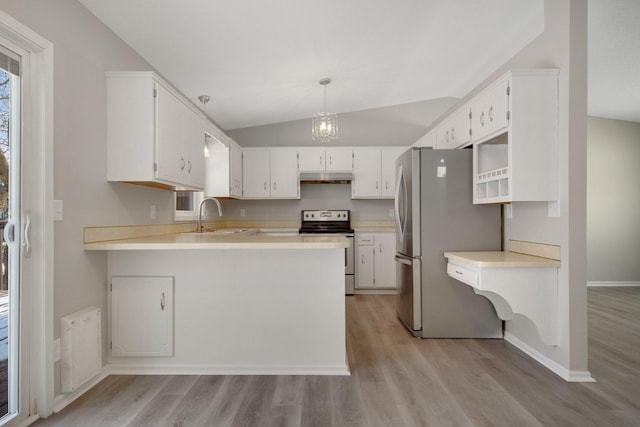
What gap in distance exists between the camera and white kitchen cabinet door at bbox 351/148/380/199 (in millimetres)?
4816

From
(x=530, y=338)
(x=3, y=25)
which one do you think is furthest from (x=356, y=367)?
(x=3, y=25)

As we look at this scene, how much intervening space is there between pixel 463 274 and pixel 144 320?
7.82ft

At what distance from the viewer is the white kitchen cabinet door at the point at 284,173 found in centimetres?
482

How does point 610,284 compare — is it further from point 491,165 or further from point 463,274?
point 463,274

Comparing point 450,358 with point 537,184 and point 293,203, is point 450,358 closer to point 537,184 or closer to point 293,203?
point 537,184

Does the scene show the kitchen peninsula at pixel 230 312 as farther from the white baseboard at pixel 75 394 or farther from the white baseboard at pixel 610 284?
the white baseboard at pixel 610 284

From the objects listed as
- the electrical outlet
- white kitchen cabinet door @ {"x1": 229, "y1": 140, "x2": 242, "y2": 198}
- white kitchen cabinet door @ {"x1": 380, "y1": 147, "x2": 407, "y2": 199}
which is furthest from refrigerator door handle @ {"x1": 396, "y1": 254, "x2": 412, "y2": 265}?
the electrical outlet

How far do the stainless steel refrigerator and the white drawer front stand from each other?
15 centimetres

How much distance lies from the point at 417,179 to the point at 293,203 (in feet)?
8.58

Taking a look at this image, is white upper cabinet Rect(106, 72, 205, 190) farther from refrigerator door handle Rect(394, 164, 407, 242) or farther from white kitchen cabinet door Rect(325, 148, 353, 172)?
white kitchen cabinet door Rect(325, 148, 353, 172)

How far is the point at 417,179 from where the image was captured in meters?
2.96

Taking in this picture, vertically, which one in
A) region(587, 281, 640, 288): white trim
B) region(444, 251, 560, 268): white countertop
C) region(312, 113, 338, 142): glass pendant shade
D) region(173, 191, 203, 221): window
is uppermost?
region(312, 113, 338, 142): glass pendant shade

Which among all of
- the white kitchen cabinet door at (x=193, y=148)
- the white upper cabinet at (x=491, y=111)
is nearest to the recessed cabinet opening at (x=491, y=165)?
the white upper cabinet at (x=491, y=111)

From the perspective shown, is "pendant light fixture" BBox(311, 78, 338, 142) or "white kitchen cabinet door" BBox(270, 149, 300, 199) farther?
"white kitchen cabinet door" BBox(270, 149, 300, 199)
